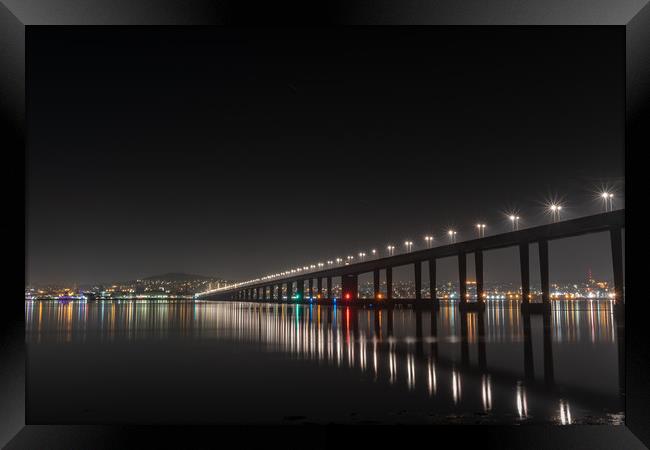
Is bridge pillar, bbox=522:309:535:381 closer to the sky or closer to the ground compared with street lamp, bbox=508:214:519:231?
closer to the ground

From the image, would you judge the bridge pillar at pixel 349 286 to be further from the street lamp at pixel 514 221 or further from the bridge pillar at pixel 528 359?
the bridge pillar at pixel 528 359

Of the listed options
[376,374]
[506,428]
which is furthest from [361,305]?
[506,428]

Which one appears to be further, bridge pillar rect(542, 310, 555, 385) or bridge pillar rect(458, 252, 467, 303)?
bridge pillar rect(458, 252, 467, 303)

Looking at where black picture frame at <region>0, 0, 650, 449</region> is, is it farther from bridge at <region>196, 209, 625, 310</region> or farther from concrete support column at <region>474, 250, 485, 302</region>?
concrete support column at <region>474, 250, 485, 302</region>

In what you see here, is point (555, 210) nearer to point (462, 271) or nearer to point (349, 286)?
point (462, 271)

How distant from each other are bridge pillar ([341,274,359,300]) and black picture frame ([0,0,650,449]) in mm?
67388

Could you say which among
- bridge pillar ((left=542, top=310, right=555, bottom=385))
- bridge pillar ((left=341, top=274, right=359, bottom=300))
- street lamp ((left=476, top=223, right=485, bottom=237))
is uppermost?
street lamp ((left=476, top=223, right=485, bottom=237))

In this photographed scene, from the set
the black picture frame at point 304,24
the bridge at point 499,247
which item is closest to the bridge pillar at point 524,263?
the bridge at point 499,247

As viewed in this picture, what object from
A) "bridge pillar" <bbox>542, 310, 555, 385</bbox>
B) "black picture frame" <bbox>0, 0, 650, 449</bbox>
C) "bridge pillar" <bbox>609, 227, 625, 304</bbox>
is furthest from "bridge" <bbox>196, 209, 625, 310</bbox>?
"black picture frame" <bbox>0, 0, 650, 449</bbox>

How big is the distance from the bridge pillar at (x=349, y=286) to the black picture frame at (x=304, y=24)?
221 ft

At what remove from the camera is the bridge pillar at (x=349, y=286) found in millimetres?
72812

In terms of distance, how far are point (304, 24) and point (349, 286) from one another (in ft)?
224

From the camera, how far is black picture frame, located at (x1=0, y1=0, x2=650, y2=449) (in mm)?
5184

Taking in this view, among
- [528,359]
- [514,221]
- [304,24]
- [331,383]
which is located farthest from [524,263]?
[304,24]
